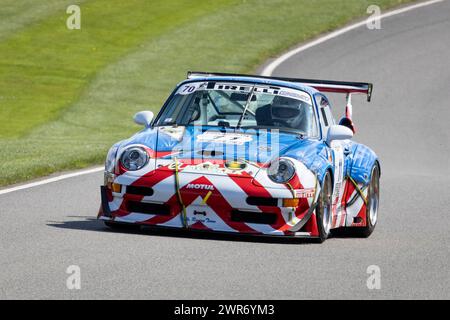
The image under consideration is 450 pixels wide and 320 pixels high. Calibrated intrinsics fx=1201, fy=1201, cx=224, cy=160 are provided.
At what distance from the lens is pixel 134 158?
1018 centimetres

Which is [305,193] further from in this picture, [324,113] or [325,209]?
[324,113]

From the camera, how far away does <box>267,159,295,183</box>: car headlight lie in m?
9.95

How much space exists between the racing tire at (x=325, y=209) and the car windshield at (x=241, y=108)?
685 mm

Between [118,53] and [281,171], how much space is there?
18.7m

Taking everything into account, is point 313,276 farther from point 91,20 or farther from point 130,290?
point 91,20

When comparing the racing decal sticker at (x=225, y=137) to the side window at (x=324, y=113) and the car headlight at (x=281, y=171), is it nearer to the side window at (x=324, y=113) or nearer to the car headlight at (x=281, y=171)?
the car headlight at (x=281, y=171)

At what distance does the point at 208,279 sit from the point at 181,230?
2.48 metres

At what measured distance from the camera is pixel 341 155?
37.2 feet

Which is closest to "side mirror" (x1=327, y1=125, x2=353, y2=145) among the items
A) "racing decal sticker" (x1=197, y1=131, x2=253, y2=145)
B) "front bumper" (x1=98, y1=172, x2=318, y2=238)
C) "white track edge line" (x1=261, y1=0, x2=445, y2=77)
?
"racing decal sticker" (x1=197, y1=131, x2=253, y2=145)

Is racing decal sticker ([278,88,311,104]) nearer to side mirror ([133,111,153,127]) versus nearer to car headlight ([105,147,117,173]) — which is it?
side mirror ([133,111,153,127])

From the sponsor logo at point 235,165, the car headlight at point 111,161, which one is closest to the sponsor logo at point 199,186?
the sponsor logo at point 235,165

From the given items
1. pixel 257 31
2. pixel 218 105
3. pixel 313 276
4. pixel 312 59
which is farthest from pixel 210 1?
pixel 313 276

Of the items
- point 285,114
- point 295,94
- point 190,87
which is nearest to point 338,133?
point 285,114

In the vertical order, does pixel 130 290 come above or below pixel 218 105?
below
